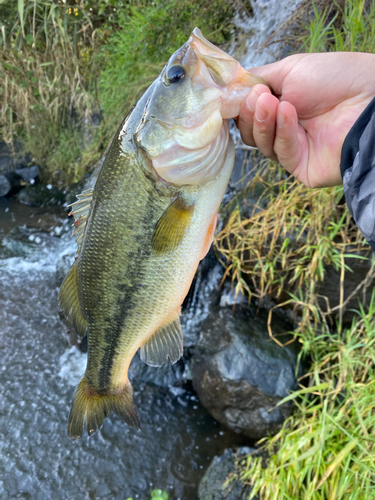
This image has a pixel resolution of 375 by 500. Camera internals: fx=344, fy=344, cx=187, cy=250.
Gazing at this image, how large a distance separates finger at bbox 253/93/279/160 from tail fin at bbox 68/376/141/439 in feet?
4.49

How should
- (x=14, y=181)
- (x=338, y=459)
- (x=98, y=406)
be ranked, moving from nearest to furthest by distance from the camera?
(x=98, y=406) < (x=338, y=459) < (x=14, y=181)

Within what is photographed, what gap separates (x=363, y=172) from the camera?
4.35ft

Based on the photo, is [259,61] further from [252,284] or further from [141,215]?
[141,215]

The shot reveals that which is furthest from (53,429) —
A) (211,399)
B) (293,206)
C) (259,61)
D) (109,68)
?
(109,68)

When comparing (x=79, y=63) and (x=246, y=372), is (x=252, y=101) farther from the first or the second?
(x=79, y=63)

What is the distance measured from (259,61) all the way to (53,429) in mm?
4570

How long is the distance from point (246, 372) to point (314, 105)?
220 centimetres

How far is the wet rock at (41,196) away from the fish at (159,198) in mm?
5786

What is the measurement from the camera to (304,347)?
2.94 m

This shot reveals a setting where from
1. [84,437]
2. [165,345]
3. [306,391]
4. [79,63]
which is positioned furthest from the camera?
[79,63]

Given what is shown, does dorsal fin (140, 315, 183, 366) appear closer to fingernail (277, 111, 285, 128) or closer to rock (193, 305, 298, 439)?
fingernail (277, 111, 285, 128)

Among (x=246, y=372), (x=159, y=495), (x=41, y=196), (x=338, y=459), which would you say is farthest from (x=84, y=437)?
(x=41, y=196)

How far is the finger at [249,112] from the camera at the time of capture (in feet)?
4.28

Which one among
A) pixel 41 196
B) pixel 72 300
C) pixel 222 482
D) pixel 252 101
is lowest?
pixel 222 482
